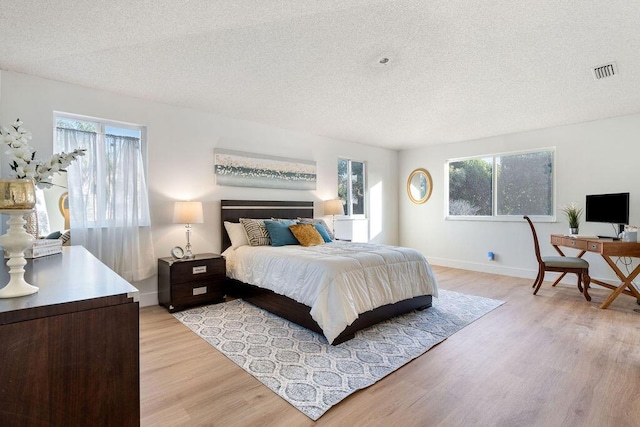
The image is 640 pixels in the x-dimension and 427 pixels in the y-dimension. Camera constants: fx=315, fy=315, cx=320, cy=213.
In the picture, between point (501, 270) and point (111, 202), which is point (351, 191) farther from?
point (111, 202)

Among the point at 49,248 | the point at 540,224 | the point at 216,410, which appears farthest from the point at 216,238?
the point at 540,224

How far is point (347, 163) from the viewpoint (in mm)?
6035

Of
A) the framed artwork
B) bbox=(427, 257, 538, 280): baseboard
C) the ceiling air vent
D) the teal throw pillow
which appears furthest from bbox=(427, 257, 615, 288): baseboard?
the teal throw pillow

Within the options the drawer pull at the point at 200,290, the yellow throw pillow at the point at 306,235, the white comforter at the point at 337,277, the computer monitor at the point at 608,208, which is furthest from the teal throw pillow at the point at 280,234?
the computer monitor at the point at 608,208

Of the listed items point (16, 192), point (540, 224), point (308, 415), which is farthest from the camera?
point (540, 224)

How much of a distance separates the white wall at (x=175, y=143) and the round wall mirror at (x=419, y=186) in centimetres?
192

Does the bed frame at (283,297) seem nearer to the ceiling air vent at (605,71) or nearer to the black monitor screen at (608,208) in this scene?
the black monitor screen at (608,208)

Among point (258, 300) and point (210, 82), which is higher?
point (210, 82)

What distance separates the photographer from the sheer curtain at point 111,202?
322cm

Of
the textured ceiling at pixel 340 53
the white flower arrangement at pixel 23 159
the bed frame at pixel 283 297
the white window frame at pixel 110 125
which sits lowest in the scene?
the bed frame at pixel 283 297

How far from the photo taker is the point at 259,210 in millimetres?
4566

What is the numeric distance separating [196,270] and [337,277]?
1.82 m

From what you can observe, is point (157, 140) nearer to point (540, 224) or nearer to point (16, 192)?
point (16, 192)

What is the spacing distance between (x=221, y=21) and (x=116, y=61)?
3.91ft
